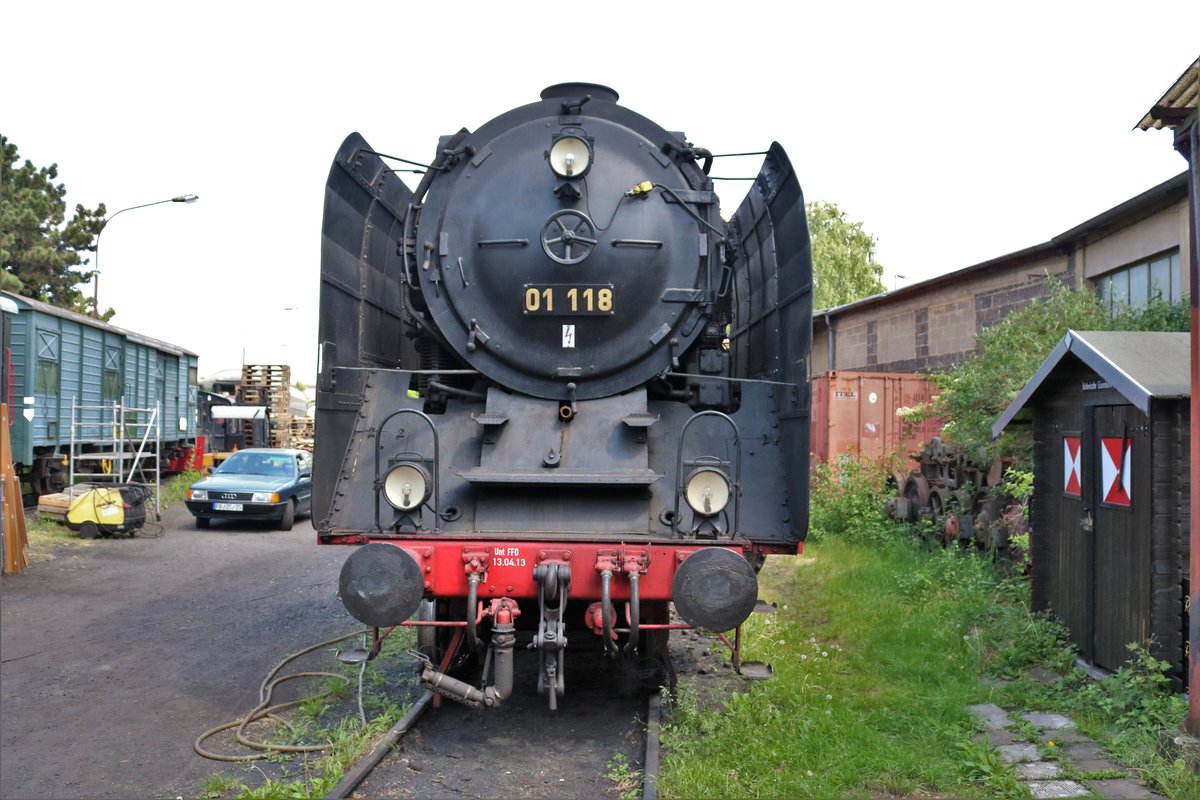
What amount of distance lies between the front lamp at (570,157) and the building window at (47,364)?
12417mm

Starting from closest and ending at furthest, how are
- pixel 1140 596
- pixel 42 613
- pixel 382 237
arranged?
pixel 1140 596, pixel 382 237, pixel 42 613

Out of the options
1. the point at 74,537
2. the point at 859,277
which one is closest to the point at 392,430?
the point at 74,537

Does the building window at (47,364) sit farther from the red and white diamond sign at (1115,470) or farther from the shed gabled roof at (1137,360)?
the red and white diamond sign at (1115,470)

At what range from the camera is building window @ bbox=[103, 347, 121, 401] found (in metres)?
17.6

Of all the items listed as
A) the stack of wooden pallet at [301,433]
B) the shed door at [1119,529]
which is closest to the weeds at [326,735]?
the shed door at [1119,529]

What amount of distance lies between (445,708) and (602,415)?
1.80 metres

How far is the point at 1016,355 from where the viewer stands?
948 centimetres

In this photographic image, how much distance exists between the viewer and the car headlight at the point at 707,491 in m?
4.68

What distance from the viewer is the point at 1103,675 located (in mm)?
5297

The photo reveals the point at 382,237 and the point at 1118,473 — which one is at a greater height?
the point at 382,237

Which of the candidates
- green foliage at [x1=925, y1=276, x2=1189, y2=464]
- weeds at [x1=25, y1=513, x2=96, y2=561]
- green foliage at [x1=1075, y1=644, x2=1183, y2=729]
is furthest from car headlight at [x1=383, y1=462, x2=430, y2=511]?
weeds at [x1=25, y1=513, x2=96, y2=561]

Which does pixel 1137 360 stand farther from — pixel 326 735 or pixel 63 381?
pixel 63 381

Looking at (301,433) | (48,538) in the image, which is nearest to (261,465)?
(48,538)

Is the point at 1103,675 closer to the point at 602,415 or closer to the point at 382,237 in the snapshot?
the point at 602,415
